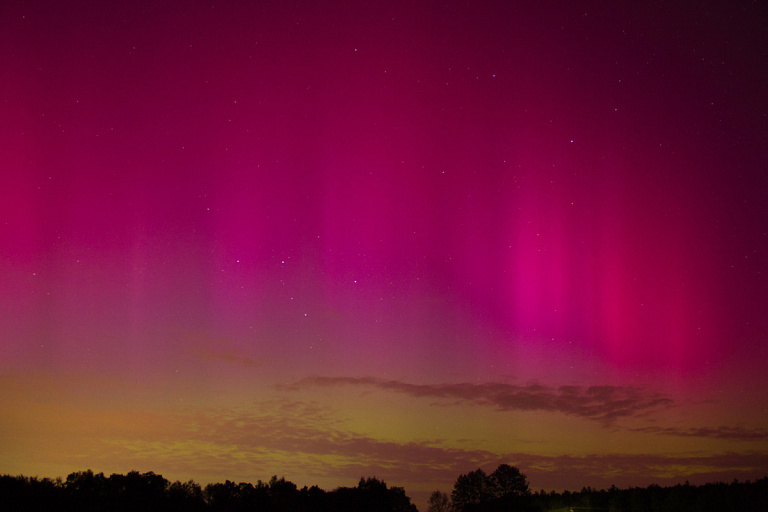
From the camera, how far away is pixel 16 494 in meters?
53.1

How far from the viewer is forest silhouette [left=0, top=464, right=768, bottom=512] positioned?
41188 mm

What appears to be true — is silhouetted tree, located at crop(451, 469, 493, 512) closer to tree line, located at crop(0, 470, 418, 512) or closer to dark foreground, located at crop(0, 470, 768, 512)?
dark foreground, located at crop(0, 470, 768, 512)

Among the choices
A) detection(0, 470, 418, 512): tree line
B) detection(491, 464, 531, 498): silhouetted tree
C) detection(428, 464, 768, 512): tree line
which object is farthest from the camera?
detection(491, 464, 531, 498): silhouetted tree

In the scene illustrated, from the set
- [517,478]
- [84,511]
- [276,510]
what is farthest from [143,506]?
[517,478]

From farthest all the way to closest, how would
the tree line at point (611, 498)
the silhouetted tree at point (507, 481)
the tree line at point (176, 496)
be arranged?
the silhouetted tree at point (507, 481) < the tree line at point (176, 496) < the tree line at point (611, 498)

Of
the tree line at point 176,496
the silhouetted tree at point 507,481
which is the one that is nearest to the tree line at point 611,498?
the silhouetted tree at point 507,481

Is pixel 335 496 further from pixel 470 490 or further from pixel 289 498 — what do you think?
pixel 470 490

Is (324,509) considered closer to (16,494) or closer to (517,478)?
(517,478)

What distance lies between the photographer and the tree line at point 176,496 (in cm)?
5491

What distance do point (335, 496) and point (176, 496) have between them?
17.3m

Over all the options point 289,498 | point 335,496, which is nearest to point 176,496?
point 289,498

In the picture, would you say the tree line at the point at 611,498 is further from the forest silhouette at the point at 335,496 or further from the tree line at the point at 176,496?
the tree line at the point at 176,496

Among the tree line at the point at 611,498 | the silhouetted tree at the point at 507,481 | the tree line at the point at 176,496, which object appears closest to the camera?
the tree line at the point at 611,498

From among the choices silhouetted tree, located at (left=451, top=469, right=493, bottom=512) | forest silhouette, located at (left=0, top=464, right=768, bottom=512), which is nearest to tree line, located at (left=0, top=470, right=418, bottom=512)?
forest silhouette, located at (left=0, top=464, right=768, bottom=512)
